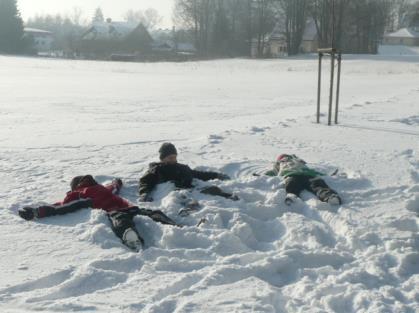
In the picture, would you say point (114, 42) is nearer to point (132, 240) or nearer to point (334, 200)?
point (334, 200)

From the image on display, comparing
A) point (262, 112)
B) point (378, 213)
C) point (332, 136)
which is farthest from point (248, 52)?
point (378, 213)

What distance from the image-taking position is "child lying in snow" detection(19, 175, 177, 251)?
15.4 feet

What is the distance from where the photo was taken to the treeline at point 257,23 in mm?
56469

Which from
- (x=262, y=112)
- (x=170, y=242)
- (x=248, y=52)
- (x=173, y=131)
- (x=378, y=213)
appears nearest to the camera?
(x=170, y=242)

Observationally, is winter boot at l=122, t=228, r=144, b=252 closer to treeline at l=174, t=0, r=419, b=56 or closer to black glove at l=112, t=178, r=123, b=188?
black glove at l=112, t=178, r=123, b=188

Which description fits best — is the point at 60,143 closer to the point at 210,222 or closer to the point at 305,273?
the point at 210,222

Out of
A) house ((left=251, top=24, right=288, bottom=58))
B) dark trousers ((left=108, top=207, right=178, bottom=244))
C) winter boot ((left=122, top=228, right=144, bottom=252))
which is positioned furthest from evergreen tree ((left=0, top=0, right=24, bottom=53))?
winter boot ((left=122, top=228, right=144, bottom=252))

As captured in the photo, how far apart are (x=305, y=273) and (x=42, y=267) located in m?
1.92

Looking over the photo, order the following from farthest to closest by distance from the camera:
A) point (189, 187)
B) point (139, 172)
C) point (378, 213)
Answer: point (139, 172) → point (189, 187) → point (378, 213)

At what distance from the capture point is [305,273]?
402 cm

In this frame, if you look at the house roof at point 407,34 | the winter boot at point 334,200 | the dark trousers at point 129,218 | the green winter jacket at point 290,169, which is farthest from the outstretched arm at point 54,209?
the house roof at point 407,34

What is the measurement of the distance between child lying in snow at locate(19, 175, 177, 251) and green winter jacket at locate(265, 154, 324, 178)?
1.71m

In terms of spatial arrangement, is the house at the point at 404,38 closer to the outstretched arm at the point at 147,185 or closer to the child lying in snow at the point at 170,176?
the child lying in snow at the point at 170,176

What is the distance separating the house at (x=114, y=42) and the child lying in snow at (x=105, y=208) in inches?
2370
